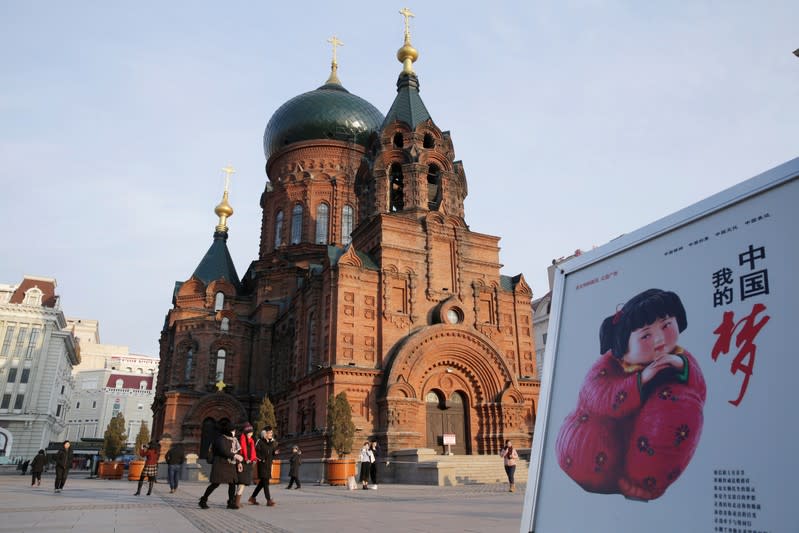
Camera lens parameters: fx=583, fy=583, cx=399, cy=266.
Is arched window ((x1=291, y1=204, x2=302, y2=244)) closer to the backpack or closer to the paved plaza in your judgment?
the backpack

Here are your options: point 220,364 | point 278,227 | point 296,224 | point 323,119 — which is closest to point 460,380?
point 220,364

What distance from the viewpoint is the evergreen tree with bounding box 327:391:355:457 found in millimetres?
21125

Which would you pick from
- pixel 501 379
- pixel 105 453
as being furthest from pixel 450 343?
pixel 105 453

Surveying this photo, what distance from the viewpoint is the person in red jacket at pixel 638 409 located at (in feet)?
10.1

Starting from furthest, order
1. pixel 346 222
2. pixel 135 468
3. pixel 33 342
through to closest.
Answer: pixel 33 342
pixel 346 222
pixel 135 468

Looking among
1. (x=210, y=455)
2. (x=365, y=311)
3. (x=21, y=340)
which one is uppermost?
(x=21, y=340)

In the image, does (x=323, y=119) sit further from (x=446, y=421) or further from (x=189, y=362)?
(x=446, y=421)

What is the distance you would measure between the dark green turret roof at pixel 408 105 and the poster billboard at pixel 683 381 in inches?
1032

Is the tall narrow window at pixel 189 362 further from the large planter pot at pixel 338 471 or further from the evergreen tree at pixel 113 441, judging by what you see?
the large planter pot at pixel 338 471

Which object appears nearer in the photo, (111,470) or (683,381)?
(683,381)

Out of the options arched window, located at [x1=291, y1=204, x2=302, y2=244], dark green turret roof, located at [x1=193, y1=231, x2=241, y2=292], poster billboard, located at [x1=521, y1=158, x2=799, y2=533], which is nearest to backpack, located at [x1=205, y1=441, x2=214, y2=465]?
poster billboard, located at [x1=521, y1=158, x2=799, y2=533]

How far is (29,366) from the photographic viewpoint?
49.7 m

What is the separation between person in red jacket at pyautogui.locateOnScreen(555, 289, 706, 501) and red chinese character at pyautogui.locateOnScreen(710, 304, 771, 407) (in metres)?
0.18

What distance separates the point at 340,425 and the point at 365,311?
5.35 m
